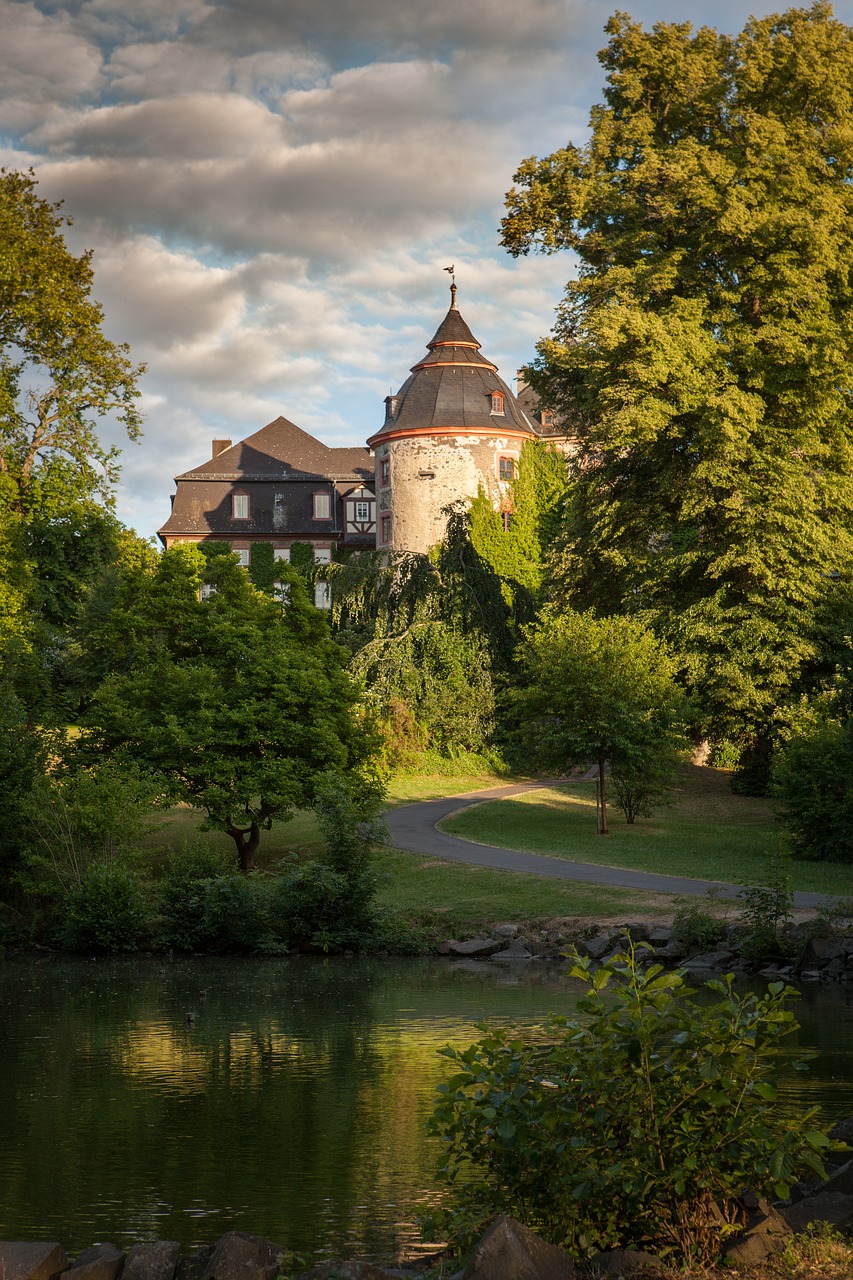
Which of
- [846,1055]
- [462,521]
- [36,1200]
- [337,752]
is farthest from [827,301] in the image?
[36,1200]

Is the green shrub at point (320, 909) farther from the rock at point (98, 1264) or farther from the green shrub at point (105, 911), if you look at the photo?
the rock at point (98, 1264)

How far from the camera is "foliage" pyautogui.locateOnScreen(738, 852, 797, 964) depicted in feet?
66.3

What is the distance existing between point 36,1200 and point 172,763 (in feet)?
58.9

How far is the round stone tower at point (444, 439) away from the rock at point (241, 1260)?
2199 inches

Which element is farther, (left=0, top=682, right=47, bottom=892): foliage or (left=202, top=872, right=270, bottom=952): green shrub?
(left=0, top=682, right=47, bottom=892): foliage

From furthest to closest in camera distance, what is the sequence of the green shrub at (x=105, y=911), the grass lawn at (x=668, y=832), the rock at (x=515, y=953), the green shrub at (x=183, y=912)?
the grass lawn at (x=668, y=832) < the green shrub at (x=183, y=912) < the green shrub at (x=105, y=911) < the rock at (x=515, y=953)

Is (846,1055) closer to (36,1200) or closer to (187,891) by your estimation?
(36,1200)

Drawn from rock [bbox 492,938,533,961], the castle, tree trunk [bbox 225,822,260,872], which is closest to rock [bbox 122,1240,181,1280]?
rock [bbox 492,938,533,961]

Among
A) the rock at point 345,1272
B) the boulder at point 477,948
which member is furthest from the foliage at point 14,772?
the rock at point 345,1272

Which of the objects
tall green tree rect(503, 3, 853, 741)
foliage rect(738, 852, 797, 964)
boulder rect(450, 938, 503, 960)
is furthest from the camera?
tall green tree rect(503, 3, 853, 741)

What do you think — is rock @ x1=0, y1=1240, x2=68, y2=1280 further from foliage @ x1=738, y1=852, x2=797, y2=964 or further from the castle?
the castle

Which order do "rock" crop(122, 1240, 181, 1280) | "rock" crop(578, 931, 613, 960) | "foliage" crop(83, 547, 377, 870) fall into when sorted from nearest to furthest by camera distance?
"rock" crop(122, 1240, 181, 1280), "rock" crop(578, 931, 613, 960), "foliage" crop(83, 547, 377, 870)

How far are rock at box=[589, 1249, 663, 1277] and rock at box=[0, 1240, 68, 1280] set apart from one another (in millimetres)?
2626

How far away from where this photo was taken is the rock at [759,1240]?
6.64m
